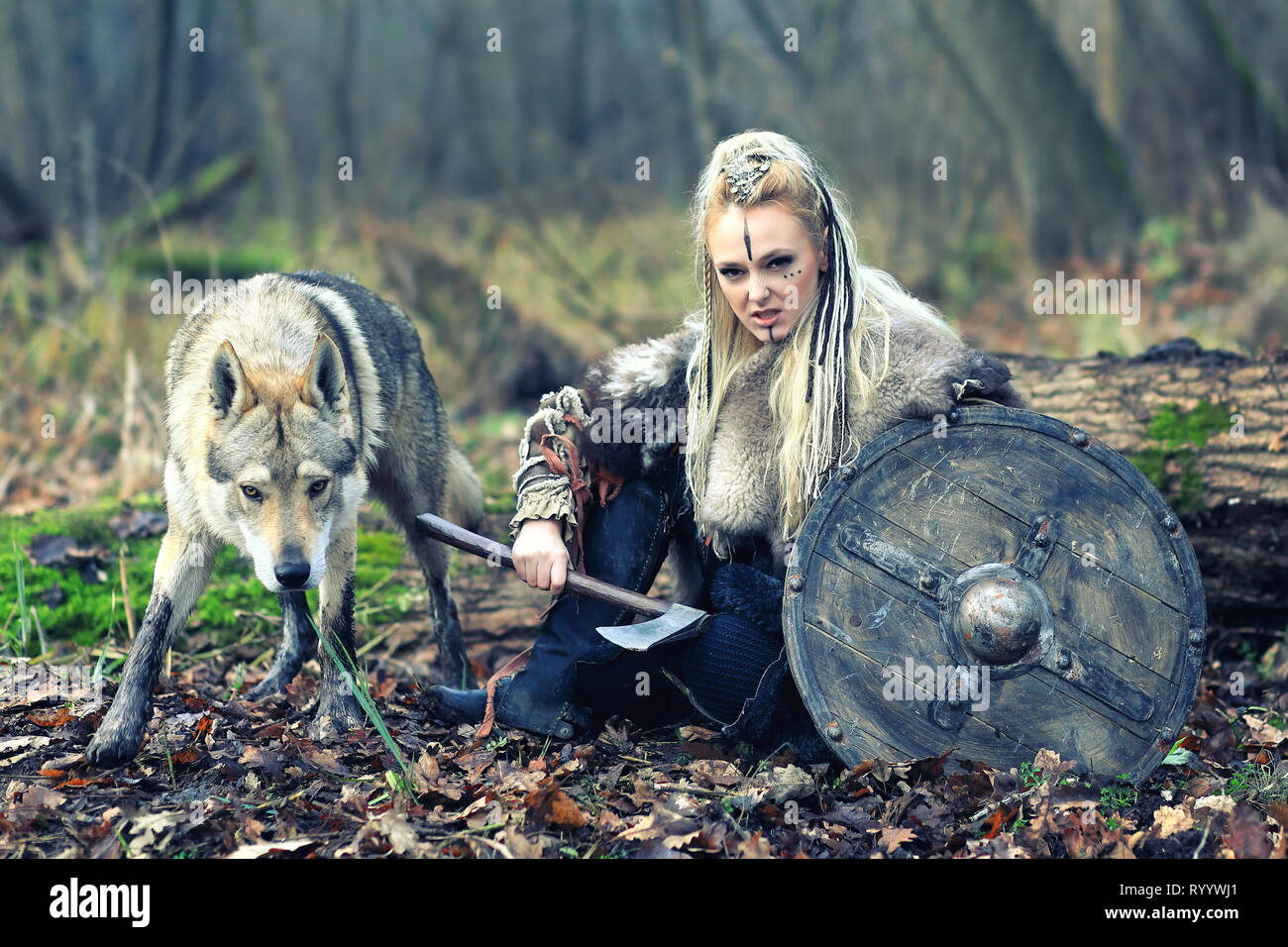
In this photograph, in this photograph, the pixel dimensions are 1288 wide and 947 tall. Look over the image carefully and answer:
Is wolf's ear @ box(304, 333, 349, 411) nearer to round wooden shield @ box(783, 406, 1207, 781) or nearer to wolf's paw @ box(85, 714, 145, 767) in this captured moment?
wolf's paw @ box(85, 714, 145, 767)

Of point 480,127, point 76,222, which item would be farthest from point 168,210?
point 480,127

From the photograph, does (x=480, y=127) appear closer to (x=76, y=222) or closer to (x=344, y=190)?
(x=344, y=190)

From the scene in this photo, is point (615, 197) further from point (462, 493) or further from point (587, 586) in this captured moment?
point (587, 586)

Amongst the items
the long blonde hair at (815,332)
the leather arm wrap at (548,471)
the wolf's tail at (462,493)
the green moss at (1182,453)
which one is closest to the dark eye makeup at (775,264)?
the long blonde hair at (815,332)

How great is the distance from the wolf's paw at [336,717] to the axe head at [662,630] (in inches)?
44.8

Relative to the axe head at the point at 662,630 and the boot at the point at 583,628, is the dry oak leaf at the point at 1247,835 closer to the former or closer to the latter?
the axe head at the point at 662,630

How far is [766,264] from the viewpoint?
318 cm

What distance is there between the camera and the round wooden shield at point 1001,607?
2.95 meters

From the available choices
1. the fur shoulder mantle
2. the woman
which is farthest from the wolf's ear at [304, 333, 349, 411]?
the fur shoulder mantle

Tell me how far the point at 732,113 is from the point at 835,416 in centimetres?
1142

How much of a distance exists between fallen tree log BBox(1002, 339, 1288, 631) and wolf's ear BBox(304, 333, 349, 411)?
11.1ft

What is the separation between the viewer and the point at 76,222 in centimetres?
997

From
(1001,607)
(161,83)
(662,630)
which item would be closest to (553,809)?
(662,630)

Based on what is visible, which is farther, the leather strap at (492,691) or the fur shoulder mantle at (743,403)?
the leather strap at (492,691)
